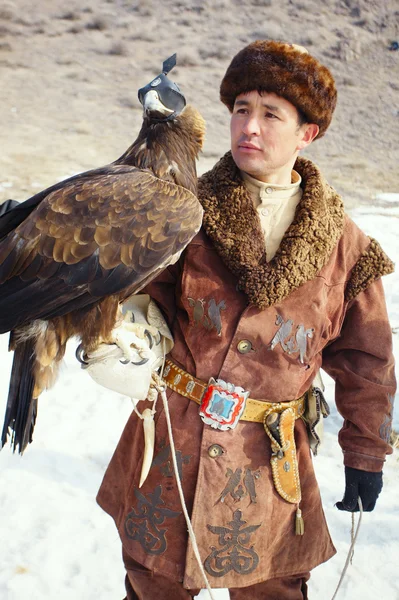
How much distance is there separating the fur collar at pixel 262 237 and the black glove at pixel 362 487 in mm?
678

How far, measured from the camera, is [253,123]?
1.92 meters

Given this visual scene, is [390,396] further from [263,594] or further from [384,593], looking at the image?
[384,593]

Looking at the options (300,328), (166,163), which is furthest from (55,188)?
(300,328)

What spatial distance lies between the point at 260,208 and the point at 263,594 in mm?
1234

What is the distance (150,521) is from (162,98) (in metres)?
1.34

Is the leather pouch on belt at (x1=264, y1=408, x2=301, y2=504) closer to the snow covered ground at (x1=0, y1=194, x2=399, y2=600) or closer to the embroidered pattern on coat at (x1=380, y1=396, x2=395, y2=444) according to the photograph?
the embroidered pattern on coat at (x1=380, y1=396, x2=395, y2=444)

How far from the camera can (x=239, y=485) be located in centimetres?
201

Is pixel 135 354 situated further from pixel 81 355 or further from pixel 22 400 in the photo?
pixel 22 400

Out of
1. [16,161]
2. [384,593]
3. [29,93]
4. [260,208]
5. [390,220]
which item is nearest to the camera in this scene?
[260,208]

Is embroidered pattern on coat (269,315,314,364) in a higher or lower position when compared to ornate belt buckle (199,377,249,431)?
higher

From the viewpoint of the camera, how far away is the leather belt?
201cm

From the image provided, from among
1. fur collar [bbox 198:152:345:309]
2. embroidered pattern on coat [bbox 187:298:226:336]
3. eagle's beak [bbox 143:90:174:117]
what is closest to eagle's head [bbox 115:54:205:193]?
eagle's beak [bbox 143:90:174:117]

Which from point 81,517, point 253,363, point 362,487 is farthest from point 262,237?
point 81,517

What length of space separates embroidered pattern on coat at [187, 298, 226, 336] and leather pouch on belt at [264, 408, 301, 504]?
32cm
